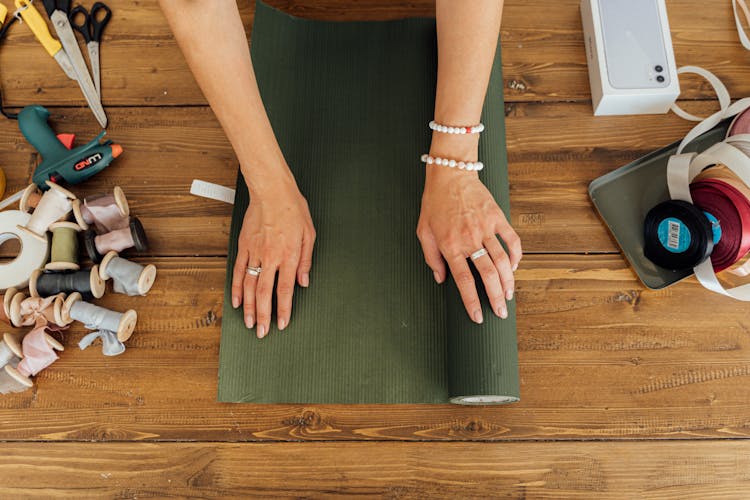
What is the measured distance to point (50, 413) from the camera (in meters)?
0.94

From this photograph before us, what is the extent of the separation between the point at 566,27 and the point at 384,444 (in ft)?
3.05

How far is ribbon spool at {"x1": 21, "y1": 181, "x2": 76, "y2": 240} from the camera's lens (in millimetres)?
941

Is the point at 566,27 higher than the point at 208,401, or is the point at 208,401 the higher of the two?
the point at 566,27

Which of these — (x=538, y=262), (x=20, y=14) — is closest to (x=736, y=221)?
(x=538, y=262)

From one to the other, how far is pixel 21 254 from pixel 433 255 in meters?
0.75

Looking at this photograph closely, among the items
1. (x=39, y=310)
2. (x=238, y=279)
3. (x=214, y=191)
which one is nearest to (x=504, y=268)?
(x=238, y=279)

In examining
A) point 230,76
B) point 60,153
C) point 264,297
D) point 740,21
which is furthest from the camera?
point 740,21

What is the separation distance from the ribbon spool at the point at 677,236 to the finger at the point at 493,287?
13.3 inches

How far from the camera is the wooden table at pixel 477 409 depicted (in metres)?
0.90

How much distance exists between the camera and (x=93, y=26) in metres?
1.13

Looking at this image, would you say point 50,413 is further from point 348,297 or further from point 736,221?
Result: point 736,221

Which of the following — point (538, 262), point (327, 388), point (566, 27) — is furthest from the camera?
point (566, 27)

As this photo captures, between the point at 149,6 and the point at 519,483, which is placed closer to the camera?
the point at 519,483

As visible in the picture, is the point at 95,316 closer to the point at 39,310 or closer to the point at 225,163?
the point at 39,310
